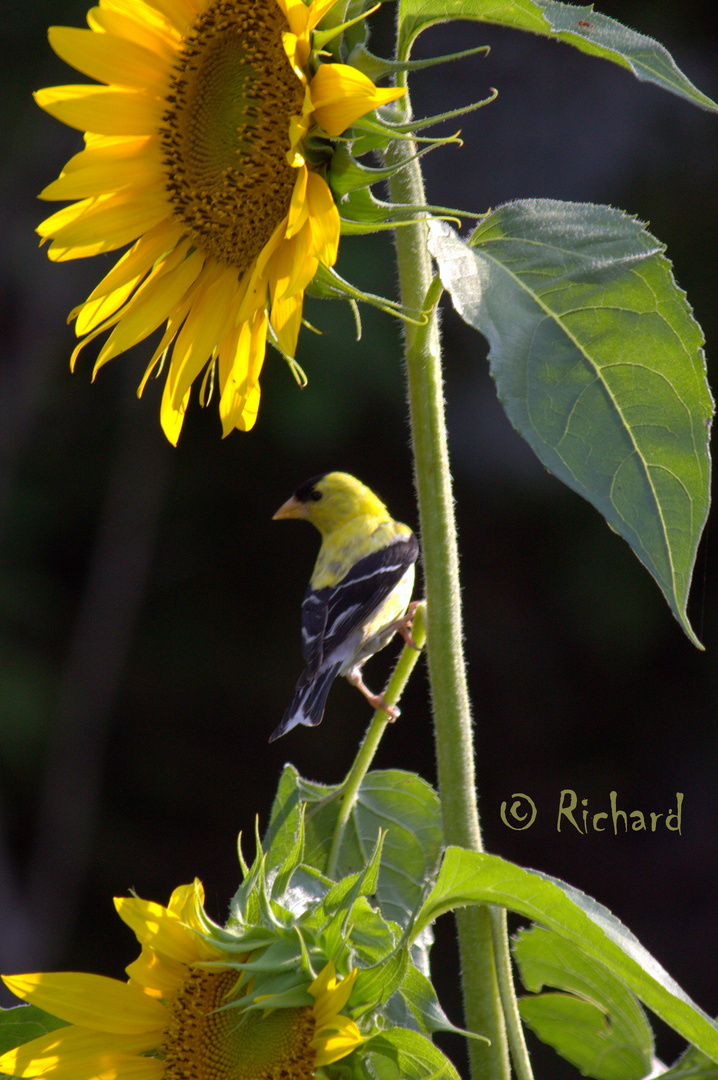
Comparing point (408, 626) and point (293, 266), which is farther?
point (408, 626)

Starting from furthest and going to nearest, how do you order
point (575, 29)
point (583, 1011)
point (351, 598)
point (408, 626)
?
point (351, 598) < point (408, 626) < point (583, 1011) < point (575, 29)

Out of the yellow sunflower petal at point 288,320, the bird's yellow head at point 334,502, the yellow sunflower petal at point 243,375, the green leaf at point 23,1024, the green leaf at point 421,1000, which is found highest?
the yellow sunflower petal at point 288,320

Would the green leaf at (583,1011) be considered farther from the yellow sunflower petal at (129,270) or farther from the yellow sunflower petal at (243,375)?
the yellow sunflower petal at (129,270)

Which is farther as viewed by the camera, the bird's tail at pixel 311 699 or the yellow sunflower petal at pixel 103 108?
the bird's tail at pixel 311 699

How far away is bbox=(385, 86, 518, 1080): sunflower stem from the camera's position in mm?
564

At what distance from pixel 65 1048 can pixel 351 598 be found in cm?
110

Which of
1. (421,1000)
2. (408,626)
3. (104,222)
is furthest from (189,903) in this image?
(408,626)

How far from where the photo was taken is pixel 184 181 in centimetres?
63

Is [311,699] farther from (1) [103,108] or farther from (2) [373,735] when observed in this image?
(1) [103,108]

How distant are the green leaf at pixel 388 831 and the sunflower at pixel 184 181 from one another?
1.01 feet

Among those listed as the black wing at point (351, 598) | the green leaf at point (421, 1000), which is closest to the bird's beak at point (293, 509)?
the black wing at point (351, 598)

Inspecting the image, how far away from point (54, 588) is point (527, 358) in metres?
2.92

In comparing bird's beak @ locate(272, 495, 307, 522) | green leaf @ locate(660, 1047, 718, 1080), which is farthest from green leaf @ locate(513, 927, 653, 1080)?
bird's beak @ locate(272, 495, 307, 522)

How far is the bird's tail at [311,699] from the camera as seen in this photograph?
127 cm
